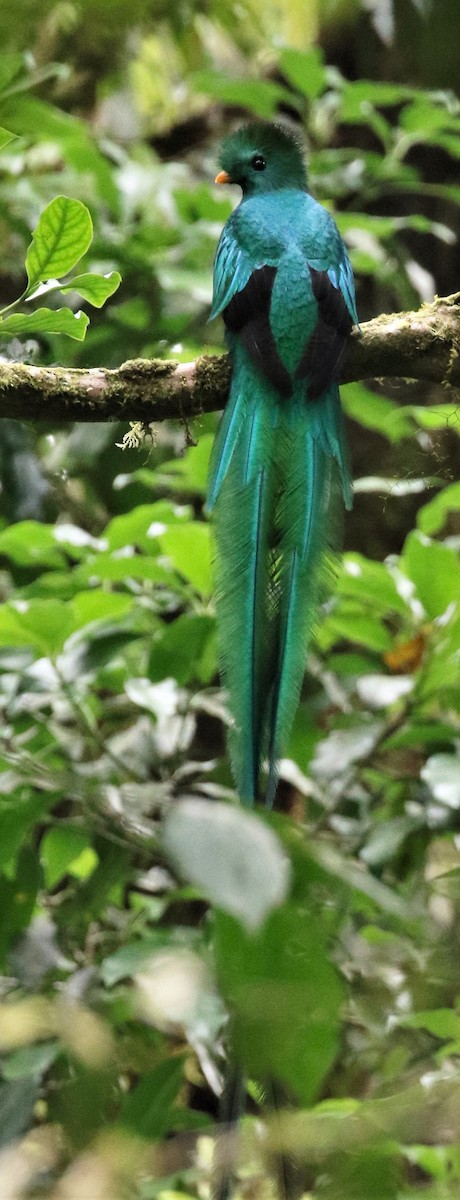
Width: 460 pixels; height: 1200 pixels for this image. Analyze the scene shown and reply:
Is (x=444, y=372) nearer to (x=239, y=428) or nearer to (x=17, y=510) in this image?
(x=239, y=428)

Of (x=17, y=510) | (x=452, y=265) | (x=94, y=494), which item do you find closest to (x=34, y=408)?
(x=17, y=510)

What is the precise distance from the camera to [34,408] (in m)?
1.54

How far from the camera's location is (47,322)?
4.46 ft

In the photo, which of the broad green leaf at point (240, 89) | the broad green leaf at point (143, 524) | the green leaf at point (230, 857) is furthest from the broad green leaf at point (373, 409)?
the green leaf at point (230, 857)

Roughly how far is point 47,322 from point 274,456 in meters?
0.41

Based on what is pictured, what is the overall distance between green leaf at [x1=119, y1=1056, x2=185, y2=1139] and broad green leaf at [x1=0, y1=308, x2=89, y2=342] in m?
1.04

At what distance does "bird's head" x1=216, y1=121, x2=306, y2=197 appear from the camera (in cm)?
209

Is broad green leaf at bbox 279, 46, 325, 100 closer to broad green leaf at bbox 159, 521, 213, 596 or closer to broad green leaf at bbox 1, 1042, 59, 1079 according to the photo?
broad green leaf at bbox 159, 521, 213, 596

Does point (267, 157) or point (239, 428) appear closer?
point (239, 428)

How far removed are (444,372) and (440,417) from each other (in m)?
0.41

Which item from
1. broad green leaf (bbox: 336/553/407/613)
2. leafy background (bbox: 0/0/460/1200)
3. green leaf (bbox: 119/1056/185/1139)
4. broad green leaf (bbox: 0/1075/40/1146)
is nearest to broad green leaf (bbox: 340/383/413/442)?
leafy background (bbox: 0/0/460/1200)

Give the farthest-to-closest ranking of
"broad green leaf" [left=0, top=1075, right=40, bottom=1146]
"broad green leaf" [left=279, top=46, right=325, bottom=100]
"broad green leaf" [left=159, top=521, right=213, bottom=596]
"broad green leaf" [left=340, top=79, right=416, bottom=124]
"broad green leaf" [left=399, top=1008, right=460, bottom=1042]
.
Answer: "broad green leaf" [left=279, top=46, right=325, bottom=100], "broad green leaf" [left=340, top=79, right=416, bottom=124], "broad green leaf" [left=159, top=521, right=213, bottom=596], "broad green leaf" [left=0, top=1075, right=40, bottom=1146], "broad green leaf" [left=399, top=1008, right=460, bottom=1042]

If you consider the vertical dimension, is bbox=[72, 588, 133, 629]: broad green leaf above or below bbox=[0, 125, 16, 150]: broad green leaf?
below

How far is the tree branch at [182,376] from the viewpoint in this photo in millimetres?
1533
